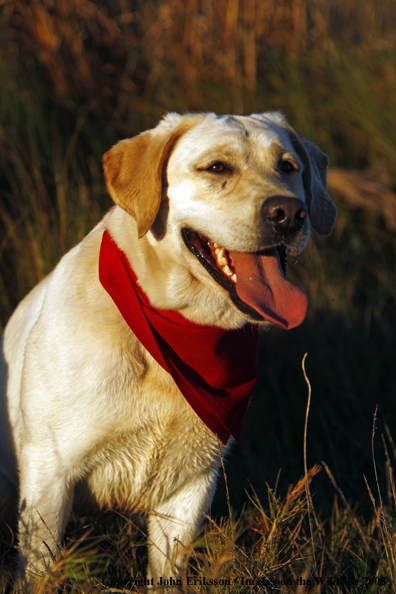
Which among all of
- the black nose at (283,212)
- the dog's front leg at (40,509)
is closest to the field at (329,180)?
the dog's front leg at (40,509)

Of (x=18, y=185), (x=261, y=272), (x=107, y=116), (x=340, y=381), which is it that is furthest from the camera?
(x=107, y=116)

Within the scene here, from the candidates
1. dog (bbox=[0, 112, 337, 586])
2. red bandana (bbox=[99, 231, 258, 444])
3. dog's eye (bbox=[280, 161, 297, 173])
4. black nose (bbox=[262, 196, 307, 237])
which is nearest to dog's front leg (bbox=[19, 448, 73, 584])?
dog (bbox=[0, 112, 337, 586])

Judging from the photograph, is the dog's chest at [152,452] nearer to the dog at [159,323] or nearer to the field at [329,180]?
the dog at [159,323]

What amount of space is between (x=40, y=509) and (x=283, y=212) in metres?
1.61

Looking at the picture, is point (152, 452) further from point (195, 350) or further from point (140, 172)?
point (140, 172)

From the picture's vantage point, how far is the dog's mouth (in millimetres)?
2371

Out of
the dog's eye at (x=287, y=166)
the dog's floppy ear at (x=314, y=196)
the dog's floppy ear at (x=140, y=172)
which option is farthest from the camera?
the dog's floppy ear at (x=314, y=196)

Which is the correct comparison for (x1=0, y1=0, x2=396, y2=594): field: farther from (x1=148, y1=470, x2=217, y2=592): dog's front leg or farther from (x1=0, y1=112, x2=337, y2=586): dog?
(x1=0, y1=112, x2=337, y2=586): dog

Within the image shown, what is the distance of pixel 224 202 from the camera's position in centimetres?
246

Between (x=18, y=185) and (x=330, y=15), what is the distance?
4.71m

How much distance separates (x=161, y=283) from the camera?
2623 millimetres

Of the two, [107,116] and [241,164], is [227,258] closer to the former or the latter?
[241,164]

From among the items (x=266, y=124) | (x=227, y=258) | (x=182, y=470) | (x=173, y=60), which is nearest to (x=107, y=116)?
(x=173, y=60)

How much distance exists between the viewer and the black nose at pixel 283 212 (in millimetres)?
2328
